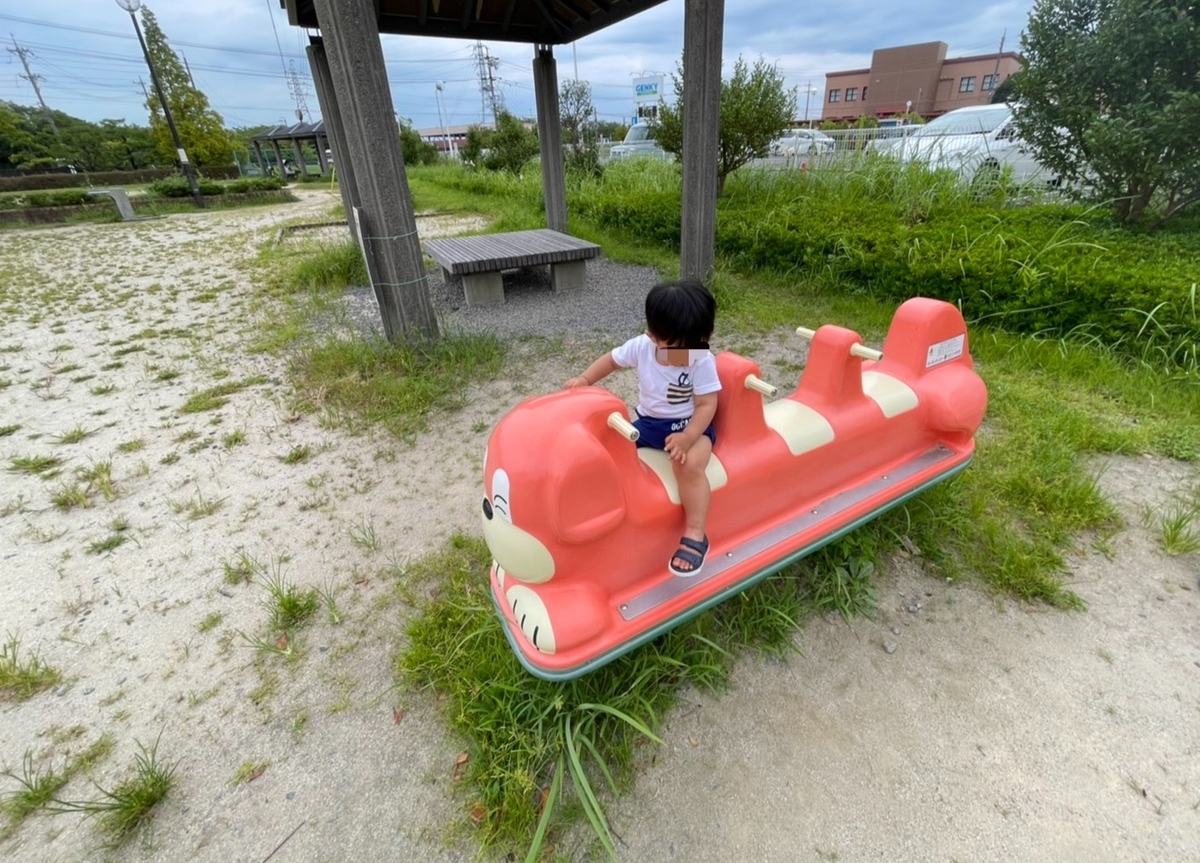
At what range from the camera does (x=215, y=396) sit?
3576 mm

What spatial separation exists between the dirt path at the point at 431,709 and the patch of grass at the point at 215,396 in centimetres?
80

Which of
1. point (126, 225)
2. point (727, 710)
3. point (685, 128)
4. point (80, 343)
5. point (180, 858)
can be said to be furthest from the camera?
point (126, 225)

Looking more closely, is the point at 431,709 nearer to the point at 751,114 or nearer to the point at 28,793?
the point at 28,793

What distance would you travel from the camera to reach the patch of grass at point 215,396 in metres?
3.44

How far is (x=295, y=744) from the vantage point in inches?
59.6

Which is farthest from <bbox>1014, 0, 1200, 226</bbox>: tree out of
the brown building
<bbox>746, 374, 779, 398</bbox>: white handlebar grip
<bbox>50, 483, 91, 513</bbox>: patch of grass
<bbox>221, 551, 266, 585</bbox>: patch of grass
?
the brown building

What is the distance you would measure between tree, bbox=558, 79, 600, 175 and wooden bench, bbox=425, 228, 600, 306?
4651 millimetres

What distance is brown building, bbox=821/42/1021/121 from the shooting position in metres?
37.4

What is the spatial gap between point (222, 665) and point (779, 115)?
7270mm

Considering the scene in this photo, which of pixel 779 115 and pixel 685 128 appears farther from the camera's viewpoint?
pixel 779 115

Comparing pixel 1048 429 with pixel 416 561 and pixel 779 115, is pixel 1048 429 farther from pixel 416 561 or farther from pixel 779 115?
pixel 779 115

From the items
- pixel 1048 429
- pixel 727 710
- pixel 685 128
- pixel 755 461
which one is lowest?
pixel 727 710

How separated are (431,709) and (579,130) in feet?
41.8

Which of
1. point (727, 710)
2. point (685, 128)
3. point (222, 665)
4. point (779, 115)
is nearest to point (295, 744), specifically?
point (222, 665)
